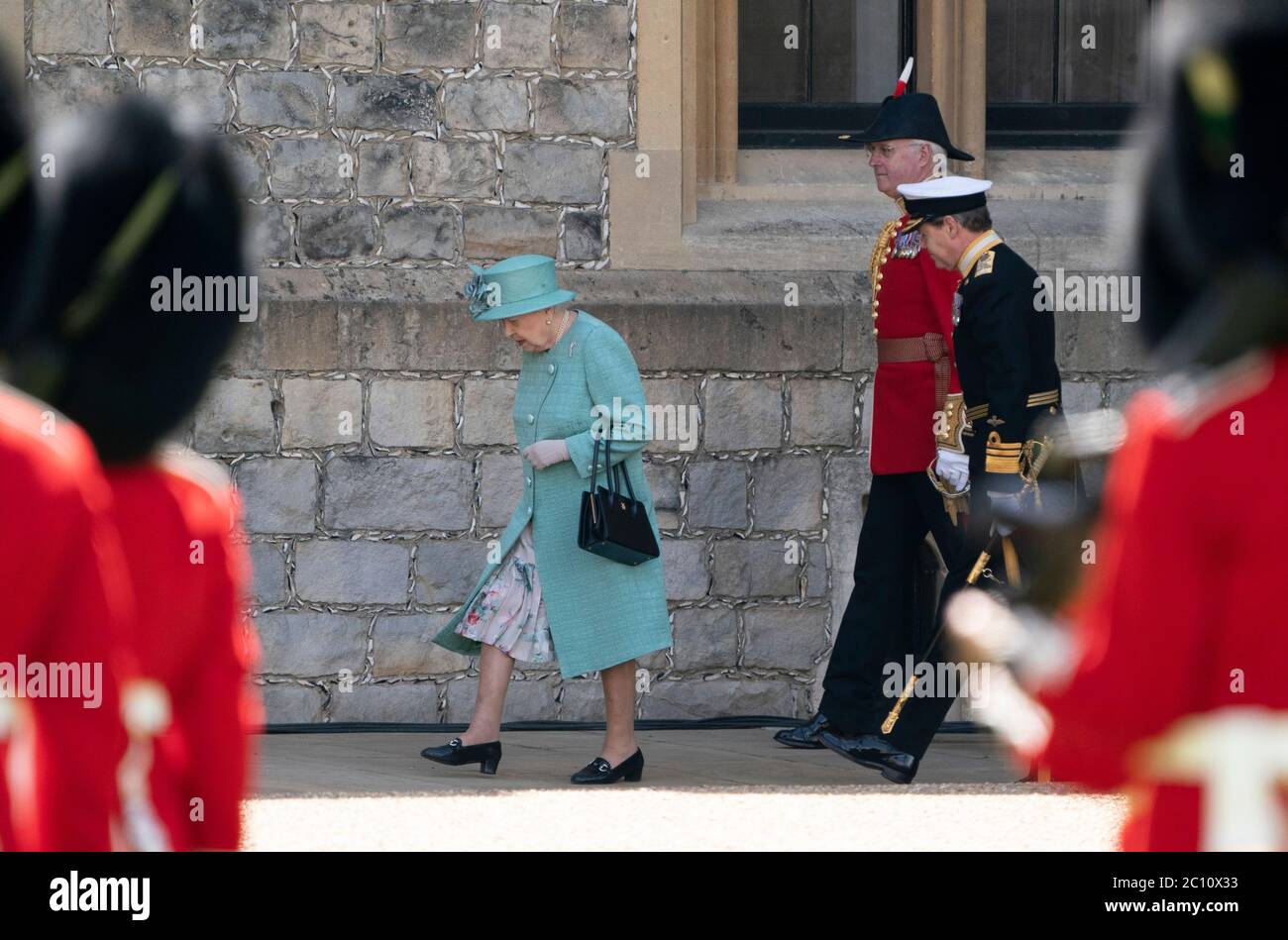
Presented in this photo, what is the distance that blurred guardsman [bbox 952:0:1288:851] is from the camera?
70.1 inches

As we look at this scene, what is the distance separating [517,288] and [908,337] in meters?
1.32

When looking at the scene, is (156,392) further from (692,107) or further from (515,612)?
(692,107)

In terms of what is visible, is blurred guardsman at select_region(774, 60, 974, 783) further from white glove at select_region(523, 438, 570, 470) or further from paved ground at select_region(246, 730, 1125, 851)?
white glove at select_region(523, 438, 570, 470)

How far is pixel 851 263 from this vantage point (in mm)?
7645

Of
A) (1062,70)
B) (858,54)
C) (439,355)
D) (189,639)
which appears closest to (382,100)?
(439,355)

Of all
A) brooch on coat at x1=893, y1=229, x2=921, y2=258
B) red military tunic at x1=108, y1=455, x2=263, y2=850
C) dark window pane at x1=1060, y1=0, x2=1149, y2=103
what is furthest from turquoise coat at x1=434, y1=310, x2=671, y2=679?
red military tunic at x1=108, y1=455, x2=263, y2=850

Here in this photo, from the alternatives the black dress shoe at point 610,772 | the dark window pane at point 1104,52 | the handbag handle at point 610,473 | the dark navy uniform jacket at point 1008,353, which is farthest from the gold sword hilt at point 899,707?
the dark window pane at point 1104,52

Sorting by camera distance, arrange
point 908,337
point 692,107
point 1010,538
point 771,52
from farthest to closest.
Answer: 1. point 771,52
2. point 692,107
3. point 908,337
4. point 1010,538

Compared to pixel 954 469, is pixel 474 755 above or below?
below

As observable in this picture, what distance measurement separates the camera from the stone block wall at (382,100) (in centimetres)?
739

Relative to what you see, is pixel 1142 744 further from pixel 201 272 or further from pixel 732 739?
pixel 732 739

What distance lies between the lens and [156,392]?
7.07 ft

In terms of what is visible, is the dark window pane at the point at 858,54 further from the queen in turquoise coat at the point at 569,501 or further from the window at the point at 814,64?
the queen in turquoise coat at the point at 569,501

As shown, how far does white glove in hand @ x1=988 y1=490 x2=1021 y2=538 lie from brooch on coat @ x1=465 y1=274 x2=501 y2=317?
5.09 ft
